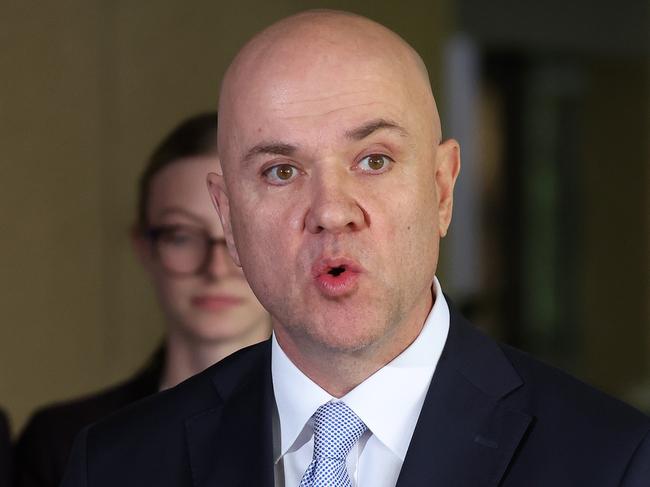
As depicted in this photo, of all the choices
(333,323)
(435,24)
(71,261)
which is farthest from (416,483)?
(435,24)

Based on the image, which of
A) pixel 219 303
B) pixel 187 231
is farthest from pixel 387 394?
pixel 187 231

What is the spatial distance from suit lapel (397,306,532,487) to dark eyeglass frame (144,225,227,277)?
81 centimetres

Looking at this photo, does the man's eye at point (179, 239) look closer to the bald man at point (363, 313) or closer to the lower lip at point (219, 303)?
the lower lip at point (219, 303)

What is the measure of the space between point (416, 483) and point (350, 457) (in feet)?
0.40

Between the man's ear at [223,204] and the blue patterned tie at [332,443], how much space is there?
0.89ft

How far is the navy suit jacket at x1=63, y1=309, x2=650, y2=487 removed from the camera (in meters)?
1.58

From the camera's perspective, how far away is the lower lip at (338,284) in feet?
5.22

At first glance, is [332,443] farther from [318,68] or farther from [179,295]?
[179,295]

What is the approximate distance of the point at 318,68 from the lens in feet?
5.45

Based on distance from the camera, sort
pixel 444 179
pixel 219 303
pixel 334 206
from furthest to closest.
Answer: pixel 219 303, pixel 444 179, pixel 334 206

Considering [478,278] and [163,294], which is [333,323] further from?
[478,278]

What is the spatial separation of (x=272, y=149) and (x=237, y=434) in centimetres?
44

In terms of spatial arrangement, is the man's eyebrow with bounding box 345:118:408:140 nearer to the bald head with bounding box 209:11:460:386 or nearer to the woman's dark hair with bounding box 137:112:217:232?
the bald head with bounding box 209:11:460:386

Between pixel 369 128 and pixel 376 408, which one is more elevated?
pixel 369 128
